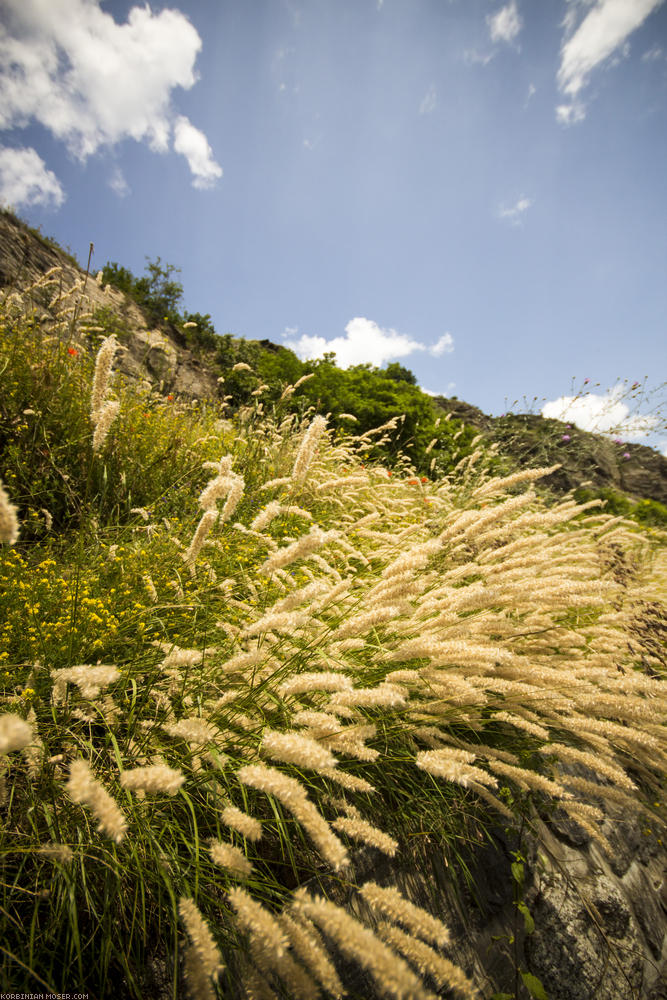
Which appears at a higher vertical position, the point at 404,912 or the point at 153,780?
the point at 153,780

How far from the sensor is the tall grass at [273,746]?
0.70 meters

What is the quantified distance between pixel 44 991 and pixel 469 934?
3.83 feet

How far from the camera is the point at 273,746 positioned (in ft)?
2.31

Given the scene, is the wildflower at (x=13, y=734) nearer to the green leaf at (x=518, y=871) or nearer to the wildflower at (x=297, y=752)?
the wildflower at (x=297, y=752)

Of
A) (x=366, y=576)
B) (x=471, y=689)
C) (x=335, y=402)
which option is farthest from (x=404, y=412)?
(x=471, y=689)

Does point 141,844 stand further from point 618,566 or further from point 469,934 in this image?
point 618,566

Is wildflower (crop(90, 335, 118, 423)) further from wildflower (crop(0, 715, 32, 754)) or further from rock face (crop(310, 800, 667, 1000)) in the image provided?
rock face (crop(310, 800, 667, 1000))

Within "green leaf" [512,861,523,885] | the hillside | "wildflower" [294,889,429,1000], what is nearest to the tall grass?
"wildflower" [294,889,429,1000]

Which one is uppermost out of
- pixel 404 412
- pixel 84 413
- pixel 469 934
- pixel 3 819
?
pixel 404 412

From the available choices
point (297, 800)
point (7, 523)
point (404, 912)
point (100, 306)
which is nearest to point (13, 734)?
point (7, 523)

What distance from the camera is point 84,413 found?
3174 mm

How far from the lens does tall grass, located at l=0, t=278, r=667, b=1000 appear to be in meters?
0.70

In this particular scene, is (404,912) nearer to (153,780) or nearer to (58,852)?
(153,780)

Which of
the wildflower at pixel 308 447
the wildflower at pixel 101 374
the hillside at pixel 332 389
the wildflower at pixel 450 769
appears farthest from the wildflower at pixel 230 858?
the hillside at pixel 332 389
